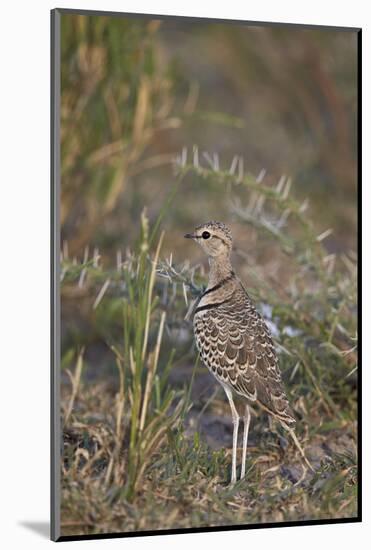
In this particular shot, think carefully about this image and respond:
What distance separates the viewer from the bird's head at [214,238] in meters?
3.39

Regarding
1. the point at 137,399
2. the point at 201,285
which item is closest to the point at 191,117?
the point at 201,285

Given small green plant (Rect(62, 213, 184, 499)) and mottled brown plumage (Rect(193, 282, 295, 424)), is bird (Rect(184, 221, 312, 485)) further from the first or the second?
small green plant (Rect(62, 213, 184, 499))

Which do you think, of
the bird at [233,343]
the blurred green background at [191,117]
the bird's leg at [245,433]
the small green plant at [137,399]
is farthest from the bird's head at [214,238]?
the blurred green background at [191,117]

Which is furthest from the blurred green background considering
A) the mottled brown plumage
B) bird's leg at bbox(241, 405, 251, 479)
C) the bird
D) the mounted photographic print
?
bird's leg at bbox(241, 405, 251, 479)

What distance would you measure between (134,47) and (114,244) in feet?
2.74

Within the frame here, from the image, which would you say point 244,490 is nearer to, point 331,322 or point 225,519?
point 225,519

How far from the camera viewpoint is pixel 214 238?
11.1 ft

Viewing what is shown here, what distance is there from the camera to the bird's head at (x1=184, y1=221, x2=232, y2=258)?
339cm

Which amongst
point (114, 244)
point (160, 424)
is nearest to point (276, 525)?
point (160, 424)

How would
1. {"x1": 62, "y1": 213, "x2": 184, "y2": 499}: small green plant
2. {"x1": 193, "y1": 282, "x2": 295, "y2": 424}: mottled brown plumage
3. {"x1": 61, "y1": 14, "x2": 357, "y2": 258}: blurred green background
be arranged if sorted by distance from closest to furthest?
{"x1": 62, "y1": 213, "x2": 184, "y2": 499}: small green plant
{"x1": 193, "y1": 282, "x2": 295, "y2": 424}: mottled brown plumage
{"x1": 61, "y1": 14, "x2": 357, "y2": 258}: blurred green background

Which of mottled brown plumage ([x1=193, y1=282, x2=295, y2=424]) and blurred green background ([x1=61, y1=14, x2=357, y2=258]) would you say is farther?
blurred green background ([x1=61, y1=14, x2=357, y2=258])

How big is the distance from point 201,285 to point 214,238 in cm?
21

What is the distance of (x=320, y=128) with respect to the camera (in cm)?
540

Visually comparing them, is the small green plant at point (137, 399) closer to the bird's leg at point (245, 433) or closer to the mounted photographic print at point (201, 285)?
the mounted photographic print at point (201, 285)
